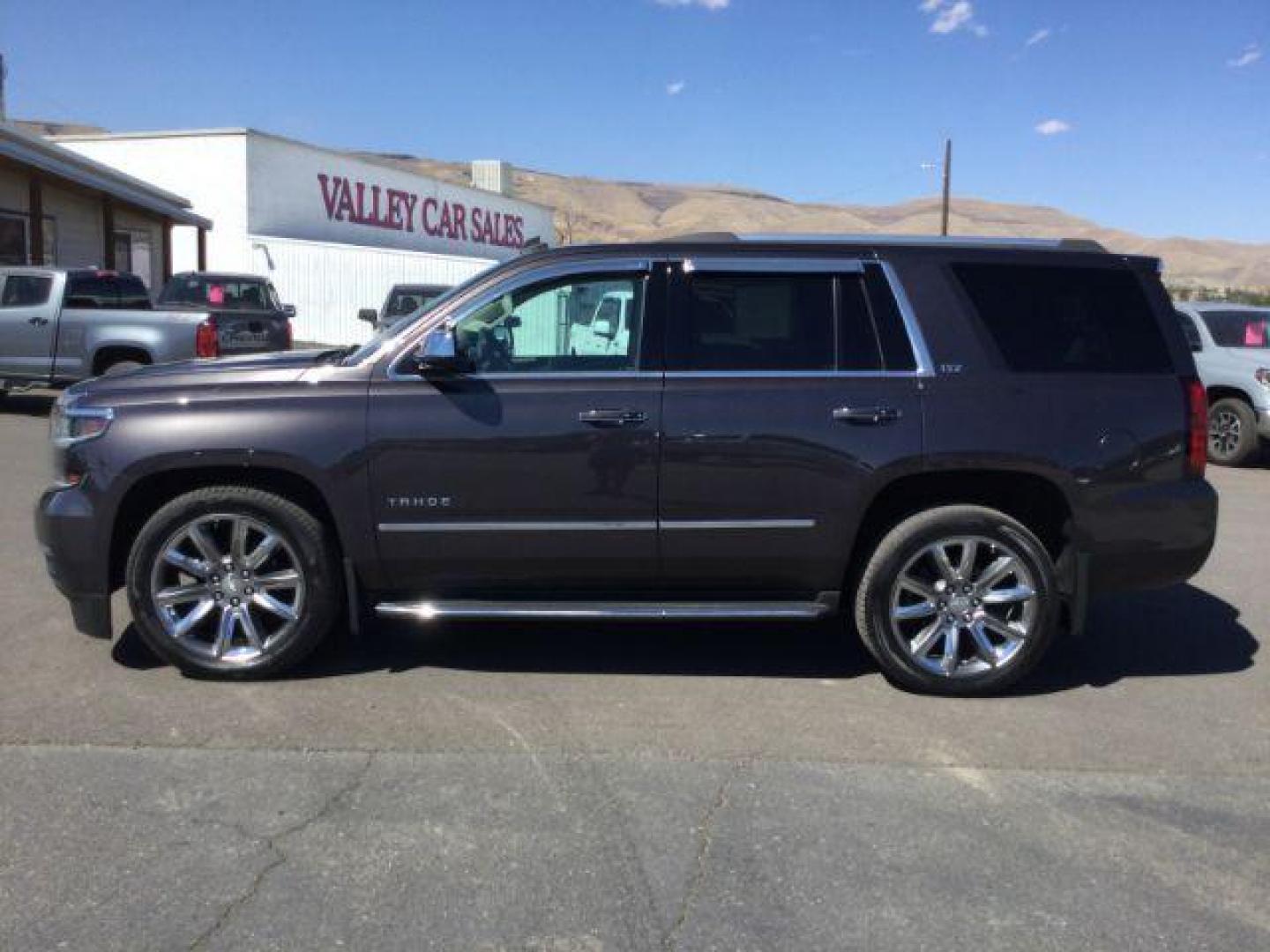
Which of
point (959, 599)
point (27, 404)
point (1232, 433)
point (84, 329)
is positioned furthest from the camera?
point (27, 404)

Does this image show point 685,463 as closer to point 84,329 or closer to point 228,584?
point 228,584

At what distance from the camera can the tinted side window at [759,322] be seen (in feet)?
15.6

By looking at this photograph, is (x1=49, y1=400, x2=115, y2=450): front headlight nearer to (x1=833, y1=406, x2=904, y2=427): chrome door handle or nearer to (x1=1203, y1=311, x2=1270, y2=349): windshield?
(x1=833, y1=406, x2=904, y2=427): chrome door handle

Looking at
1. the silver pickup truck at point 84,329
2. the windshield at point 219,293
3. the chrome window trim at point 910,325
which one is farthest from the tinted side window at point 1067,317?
the windshield at point 219,293

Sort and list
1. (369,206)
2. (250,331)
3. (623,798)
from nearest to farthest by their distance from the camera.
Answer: (623,798) → (250,331) → (369,206)

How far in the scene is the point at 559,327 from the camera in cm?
481

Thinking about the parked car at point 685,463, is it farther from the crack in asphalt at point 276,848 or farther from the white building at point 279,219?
the white building at point 279,219

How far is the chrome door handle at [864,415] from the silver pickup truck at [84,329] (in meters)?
10.4

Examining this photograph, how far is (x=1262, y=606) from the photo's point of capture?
638 cm

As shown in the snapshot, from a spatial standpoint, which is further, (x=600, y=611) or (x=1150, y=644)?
(x=1150, y=644)

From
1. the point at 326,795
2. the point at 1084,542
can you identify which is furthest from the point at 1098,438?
the point at 326,795

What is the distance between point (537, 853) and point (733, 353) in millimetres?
2268

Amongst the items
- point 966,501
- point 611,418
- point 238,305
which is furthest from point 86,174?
point 966,501

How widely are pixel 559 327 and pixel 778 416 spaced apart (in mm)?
1012
